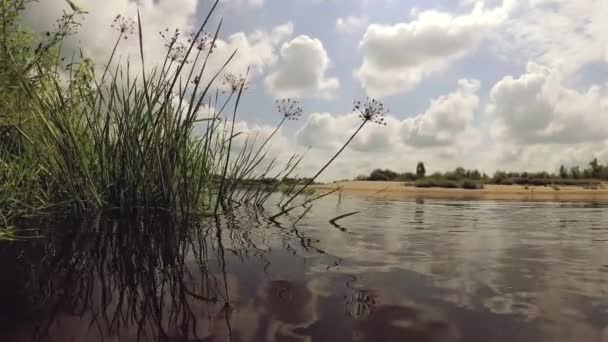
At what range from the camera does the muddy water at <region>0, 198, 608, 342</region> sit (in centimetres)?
129

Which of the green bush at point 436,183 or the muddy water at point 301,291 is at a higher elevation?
the green bush at point 436,183

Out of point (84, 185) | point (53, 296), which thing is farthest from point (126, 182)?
point (53, 296)

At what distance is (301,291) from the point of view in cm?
171

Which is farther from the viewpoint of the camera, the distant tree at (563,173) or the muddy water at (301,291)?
the distant tree at (563,173)

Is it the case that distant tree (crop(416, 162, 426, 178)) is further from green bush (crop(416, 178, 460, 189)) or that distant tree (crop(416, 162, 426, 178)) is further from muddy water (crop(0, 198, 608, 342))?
muddy water (crop(0, 198, 608, 342))

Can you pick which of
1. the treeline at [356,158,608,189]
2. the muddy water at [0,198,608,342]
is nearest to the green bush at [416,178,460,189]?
the treeline at [356,158,608,189]

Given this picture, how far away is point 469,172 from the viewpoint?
22938 millimetres

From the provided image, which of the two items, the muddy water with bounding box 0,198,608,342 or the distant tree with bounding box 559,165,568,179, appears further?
the distant tree with bounding box 559,165,568,179

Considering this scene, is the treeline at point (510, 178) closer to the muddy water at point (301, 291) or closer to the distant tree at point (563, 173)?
the distant tree at point (563, 173)

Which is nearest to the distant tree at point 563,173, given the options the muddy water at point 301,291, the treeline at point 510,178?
the treeline at point 510,178

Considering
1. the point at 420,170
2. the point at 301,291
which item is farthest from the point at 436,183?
the point at 301,291

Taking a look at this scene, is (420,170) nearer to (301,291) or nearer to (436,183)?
(436,183)

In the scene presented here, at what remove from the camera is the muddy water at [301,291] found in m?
1.29

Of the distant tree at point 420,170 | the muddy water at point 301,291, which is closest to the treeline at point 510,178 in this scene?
the distant tree at point 420,170
